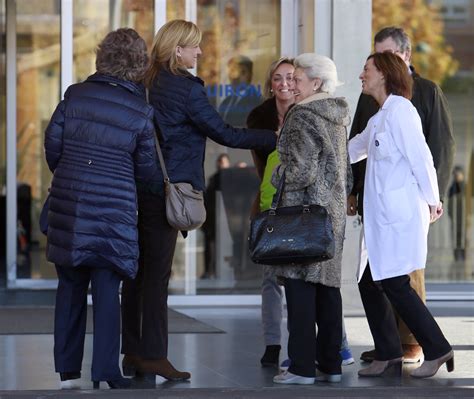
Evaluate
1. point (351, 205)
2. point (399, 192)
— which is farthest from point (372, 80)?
point (351, 205)

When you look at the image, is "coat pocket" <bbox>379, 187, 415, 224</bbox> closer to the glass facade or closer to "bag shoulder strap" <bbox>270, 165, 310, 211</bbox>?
Result: "bag shoulder strap" <bbox>270, 165, 310, 211</bbox>

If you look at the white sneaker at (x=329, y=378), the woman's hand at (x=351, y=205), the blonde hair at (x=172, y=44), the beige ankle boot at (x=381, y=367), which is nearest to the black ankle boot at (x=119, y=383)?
the white sneaker at (x=329, y=378)

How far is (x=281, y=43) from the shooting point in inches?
452

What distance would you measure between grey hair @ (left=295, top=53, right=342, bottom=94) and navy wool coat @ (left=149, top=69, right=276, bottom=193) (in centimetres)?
52

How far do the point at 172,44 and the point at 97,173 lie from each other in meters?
0.94

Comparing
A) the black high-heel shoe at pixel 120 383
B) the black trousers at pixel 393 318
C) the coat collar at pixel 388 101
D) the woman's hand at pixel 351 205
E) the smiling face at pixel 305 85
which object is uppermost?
the smiling face at pixel 305 85

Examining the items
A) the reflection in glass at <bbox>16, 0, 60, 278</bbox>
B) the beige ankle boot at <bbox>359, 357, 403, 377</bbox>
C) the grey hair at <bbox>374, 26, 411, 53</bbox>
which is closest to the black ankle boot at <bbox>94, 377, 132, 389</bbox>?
the beige ankle boot at <bbox>359, 357, 403, 377</bbox>

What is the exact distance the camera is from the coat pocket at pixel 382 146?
7.17 metres

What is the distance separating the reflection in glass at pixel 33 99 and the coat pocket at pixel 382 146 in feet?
21.5

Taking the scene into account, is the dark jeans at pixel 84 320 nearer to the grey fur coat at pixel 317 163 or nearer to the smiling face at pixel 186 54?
the grey fur coat at pixel 317 163

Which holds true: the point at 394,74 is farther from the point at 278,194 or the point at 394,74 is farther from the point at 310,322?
the point at 310,322

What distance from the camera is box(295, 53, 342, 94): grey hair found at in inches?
278

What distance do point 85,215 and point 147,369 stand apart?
3.48ft

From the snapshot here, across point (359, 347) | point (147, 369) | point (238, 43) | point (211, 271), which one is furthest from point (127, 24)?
point (147, 369)
